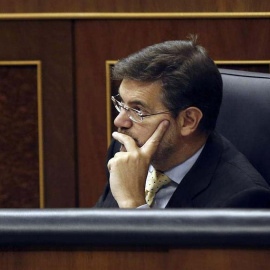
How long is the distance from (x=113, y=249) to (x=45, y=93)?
128 centimetres

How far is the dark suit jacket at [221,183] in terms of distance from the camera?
3.34 feet

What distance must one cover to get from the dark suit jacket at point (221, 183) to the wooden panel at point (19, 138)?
2.52 ft

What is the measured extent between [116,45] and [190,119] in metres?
0.69

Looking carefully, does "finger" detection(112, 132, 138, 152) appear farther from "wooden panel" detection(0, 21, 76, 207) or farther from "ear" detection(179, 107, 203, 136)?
"wooden panel" detection(0, 21, 76, 207)

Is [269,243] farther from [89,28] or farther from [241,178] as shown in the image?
[89,28]

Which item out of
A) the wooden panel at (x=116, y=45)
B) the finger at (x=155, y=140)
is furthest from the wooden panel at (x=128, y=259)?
the wooden panel at (x=116, y=45)

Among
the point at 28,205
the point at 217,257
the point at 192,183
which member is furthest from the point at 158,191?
the point at 28,205

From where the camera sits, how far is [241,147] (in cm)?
118

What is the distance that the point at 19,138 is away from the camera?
1.81 m

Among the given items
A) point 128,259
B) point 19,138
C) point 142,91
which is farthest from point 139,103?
point 19,138
